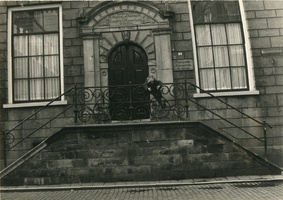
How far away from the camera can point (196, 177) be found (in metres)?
6.73

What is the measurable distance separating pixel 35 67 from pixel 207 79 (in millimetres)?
6612

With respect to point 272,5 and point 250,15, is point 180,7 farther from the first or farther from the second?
point 272,5

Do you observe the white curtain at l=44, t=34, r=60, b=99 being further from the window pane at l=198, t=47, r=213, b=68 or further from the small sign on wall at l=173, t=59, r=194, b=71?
the window pane at l=198, t=47, r=213, b=68

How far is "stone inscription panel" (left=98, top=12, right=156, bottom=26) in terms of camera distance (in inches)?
352

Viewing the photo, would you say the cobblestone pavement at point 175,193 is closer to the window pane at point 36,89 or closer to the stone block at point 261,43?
the window pane at point 36,89

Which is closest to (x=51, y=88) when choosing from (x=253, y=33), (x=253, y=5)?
(x=253, y=33)

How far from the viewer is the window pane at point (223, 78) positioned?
912 cm

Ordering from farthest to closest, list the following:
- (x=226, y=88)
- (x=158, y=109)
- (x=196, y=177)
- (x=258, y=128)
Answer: (x=226, y=88) < (x=258, y=128) < (x=158, y=109) < (x=196, y=177)

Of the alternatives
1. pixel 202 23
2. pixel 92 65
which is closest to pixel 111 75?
pixel 92 65

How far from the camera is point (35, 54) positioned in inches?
368

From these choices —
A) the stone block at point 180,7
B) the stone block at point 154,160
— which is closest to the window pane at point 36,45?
the stone block at point 180,7

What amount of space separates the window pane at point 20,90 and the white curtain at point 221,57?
670 cm

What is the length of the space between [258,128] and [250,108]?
2.46 feet

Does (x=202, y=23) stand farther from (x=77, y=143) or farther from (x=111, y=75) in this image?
(x=77, y=143)
